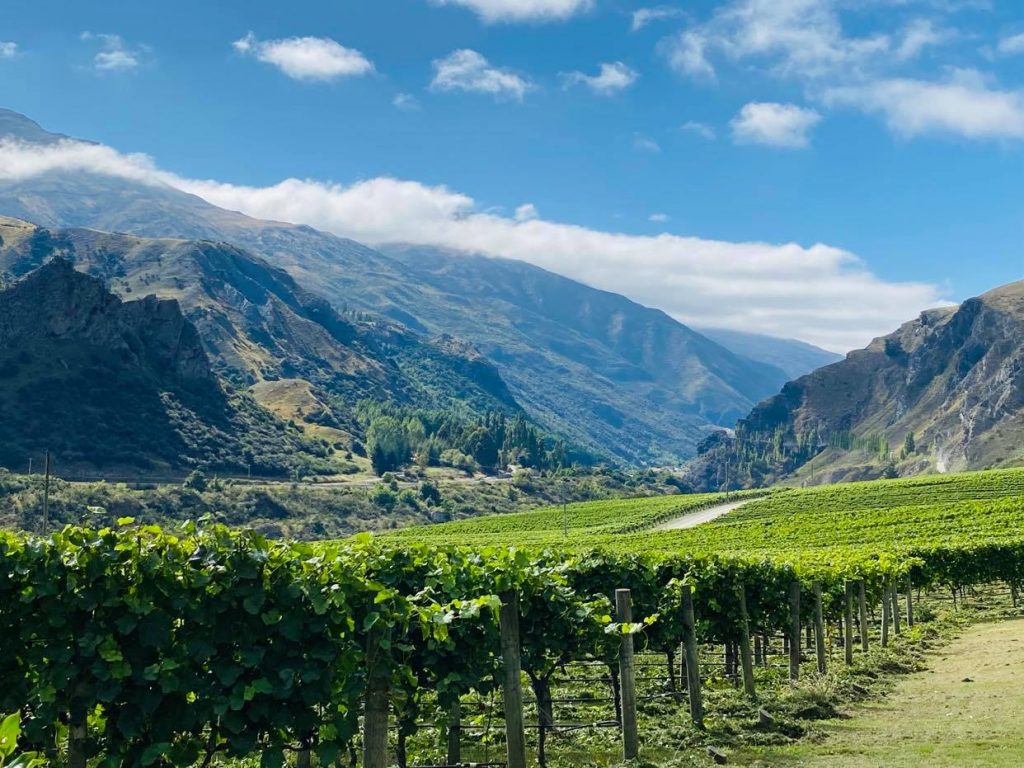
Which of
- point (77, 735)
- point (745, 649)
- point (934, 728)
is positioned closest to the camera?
point (77, 735)

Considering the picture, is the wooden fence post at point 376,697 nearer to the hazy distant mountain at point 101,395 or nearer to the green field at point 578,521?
the green field at point 578,521

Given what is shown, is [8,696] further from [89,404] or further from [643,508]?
[89,404]

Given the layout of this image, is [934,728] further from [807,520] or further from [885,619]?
[807,520]

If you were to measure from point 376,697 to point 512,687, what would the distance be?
5.98ft

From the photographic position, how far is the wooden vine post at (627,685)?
12.9 metres

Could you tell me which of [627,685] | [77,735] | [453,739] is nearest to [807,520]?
[627,685]

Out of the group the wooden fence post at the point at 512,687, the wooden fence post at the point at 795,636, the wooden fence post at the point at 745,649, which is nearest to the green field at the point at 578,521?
the wooden fence post at the point at 795,636

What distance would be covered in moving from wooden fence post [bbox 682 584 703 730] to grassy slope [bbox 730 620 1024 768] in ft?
5.02

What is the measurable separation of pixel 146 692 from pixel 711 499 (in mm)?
141666

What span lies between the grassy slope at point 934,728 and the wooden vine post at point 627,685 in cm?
189

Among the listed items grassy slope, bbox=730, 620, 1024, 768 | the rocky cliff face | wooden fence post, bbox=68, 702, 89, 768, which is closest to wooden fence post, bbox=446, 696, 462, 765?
grassy slope, bbox=730, 620, 1024, 768

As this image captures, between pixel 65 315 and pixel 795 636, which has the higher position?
pixel 65 315

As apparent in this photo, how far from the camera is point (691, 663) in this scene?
1584 centimetres

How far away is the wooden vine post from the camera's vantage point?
42.4 feet
